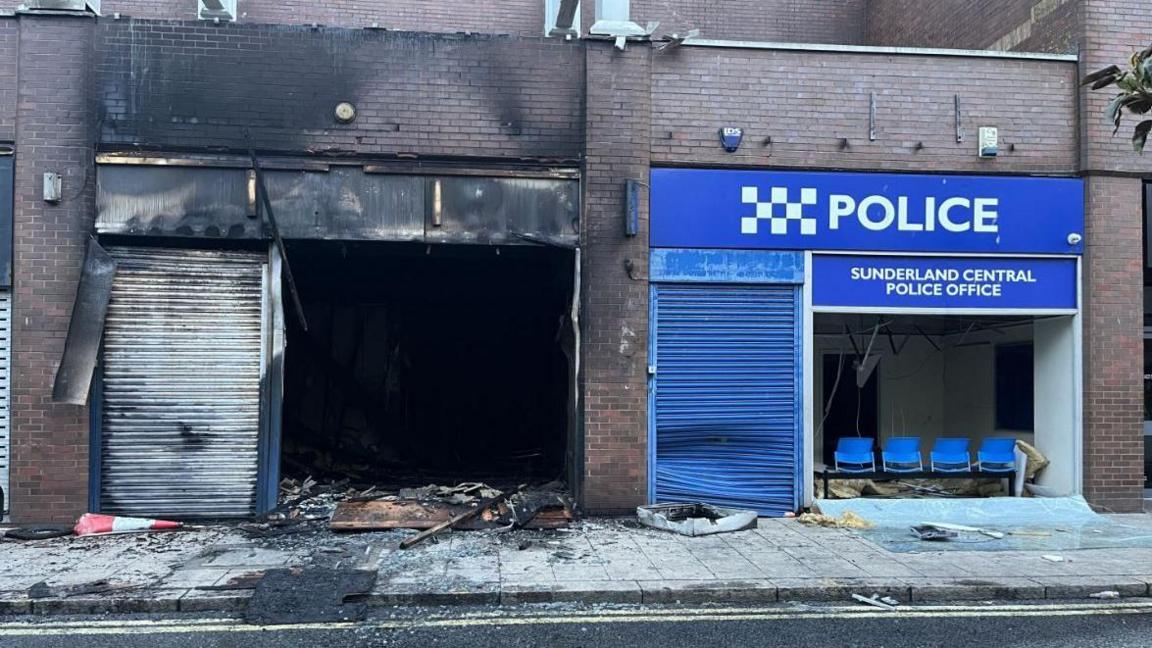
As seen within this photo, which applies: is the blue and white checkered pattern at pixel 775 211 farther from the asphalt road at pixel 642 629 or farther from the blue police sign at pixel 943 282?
the asphalt road at pixel 642 629

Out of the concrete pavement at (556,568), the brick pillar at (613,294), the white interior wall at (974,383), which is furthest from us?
the white interior wall at (974,383)

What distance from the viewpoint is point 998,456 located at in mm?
10812

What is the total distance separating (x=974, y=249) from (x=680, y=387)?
3.85 meters

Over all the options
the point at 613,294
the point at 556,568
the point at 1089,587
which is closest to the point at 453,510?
the point at 556,568

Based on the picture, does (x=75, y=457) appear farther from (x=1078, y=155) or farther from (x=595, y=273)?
(x=1078, y=155)

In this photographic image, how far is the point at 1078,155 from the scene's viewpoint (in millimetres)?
10391

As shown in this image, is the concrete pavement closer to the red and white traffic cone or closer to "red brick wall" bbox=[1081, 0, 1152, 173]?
the red and white traffic cone

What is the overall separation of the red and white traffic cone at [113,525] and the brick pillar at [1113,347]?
1037 centimetres

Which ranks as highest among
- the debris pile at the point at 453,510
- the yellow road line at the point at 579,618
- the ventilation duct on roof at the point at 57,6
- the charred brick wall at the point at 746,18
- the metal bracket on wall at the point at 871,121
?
the charred brick wall at the point at 746,18

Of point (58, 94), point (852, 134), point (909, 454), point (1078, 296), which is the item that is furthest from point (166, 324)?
point (1078, 296)

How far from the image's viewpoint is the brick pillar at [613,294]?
966cm

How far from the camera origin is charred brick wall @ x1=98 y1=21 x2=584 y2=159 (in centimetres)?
930

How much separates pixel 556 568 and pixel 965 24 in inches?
389

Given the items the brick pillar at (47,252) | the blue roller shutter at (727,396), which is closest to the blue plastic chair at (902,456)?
the blue roller shutter at (727,396)
